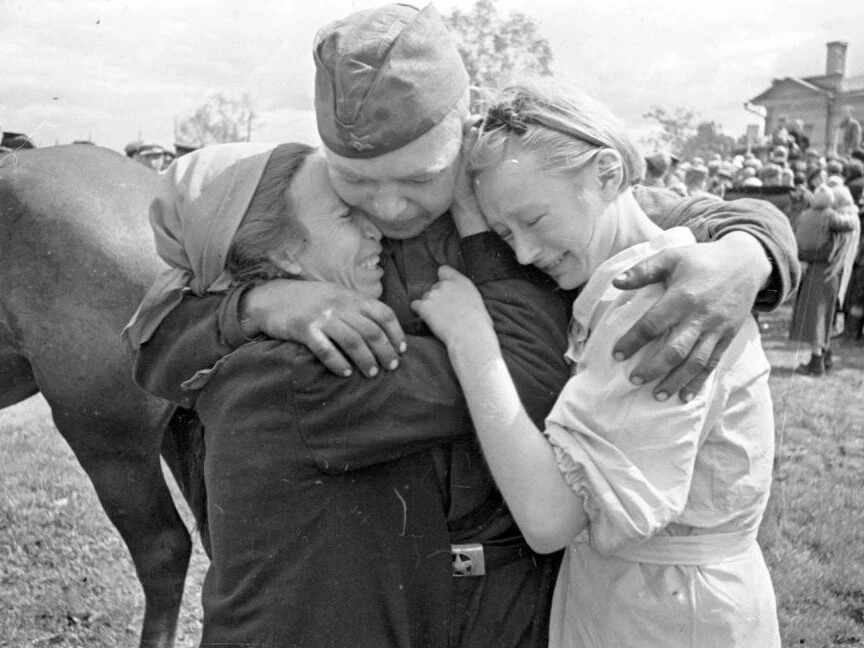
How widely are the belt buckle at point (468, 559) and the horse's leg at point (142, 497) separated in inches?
Result: 58.6

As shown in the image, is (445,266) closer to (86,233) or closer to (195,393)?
(195,393)

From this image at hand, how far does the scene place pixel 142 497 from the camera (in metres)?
2.96

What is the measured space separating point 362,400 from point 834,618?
3190 millimetres

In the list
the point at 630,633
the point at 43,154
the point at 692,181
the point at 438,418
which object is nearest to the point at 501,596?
the point at 630,633

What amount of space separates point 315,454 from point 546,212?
0.58 m

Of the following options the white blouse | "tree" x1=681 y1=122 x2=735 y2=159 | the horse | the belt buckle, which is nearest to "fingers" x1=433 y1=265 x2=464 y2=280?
the white blouse

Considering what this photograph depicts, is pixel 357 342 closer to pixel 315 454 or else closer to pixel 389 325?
pixel 389 325

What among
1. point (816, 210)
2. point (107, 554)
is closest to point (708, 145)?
point (816, 210)

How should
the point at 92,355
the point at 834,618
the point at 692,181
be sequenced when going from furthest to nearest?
the point at 692,181 → the point at 834,618 → the point at 92,355

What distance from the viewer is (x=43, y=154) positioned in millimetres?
3016

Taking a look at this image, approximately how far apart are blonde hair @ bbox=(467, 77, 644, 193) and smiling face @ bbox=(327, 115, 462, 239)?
52 millimetres

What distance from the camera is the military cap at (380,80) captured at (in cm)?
153

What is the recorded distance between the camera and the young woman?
146cm

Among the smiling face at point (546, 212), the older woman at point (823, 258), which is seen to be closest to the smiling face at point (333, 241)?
the smiling face at point (546, 212)
